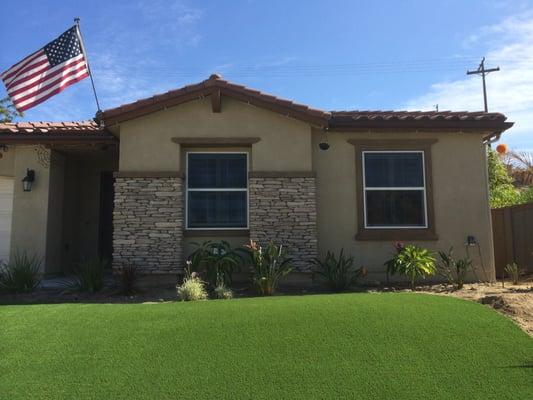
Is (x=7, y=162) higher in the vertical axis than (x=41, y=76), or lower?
lower

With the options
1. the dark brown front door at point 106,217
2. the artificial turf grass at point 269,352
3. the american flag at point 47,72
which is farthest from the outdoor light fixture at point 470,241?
the american flag at point 47,72

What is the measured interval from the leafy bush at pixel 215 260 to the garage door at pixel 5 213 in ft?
14.4

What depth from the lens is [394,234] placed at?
11.3 metres

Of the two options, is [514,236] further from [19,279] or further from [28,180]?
[28,180]

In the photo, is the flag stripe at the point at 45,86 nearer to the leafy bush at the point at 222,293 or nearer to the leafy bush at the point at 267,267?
the leafy bush at the point at 267,267

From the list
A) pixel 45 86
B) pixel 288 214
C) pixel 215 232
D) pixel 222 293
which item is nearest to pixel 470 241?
pixel 288 214

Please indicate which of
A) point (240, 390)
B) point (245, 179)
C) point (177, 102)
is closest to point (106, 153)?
point (177, 102)

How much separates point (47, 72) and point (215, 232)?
4.98 metres

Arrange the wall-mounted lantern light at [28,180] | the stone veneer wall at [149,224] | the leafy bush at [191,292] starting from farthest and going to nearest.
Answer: the wall-mounted lantern light at [28,180] → the stone veneer wall at [149,224] → the leafy bush at [191,292]

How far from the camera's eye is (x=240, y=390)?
4.91 metres

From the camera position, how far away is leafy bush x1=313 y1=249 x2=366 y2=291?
396 inches

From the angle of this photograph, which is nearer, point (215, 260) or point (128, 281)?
point (128, 281)

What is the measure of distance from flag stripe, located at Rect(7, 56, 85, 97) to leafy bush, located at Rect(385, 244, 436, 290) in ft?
26.5

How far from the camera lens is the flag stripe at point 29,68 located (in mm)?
10844
